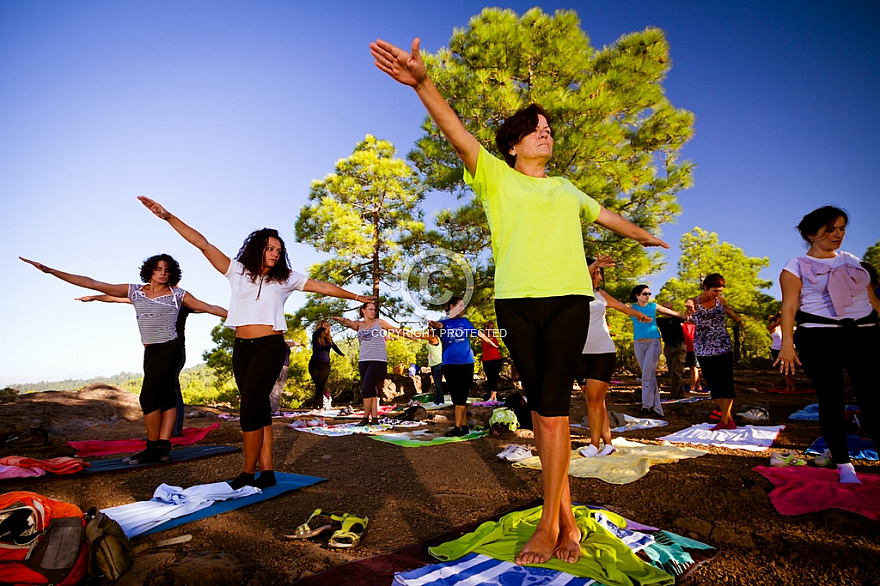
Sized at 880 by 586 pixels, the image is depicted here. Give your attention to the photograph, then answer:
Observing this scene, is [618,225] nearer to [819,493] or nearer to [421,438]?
[819,493]

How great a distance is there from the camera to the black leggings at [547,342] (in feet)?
7.16

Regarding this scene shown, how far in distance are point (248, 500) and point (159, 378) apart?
7.31 feet

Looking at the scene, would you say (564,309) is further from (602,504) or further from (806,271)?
(806,271)

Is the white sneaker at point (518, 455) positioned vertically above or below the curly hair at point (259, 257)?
below

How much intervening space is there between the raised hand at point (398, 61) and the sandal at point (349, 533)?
218cm

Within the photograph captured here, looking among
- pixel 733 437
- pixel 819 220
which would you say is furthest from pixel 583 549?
pixel 733 437

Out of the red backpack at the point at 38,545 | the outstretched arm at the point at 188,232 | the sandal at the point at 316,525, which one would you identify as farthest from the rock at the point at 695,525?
the outstretched arm at the point at 188,232

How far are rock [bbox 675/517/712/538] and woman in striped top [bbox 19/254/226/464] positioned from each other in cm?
455

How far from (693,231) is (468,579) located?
27.6 m

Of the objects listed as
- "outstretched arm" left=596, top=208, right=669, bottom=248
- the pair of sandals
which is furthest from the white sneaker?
"outstretched arm" left=596, top=208, right=669, bottom=248

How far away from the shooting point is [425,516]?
9.53ft

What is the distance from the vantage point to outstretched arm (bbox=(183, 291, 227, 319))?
17.1 feet

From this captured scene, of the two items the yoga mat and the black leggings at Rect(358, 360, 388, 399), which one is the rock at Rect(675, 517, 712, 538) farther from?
the black leggings at Rect(358, 360, 388, 399)

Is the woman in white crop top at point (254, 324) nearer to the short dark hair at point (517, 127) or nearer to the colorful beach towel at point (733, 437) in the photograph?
the short dark hair at point (517, 127)
